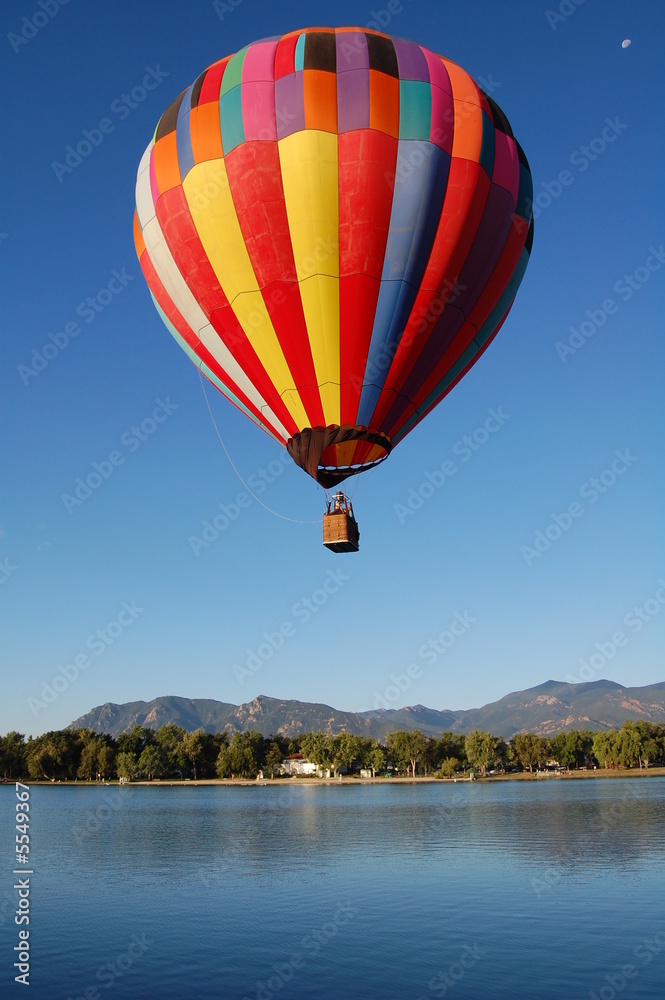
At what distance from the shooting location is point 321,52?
19641 mm

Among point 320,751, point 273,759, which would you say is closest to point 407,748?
point 320,751

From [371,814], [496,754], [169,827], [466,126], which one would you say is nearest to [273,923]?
[466,126]

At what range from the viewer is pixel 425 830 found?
147ft

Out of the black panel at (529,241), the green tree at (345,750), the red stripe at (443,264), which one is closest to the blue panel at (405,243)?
the red stripe at (443,264)

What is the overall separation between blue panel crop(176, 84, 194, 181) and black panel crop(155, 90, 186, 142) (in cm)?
23

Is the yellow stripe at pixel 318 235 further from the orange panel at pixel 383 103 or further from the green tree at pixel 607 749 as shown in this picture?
the green tree at pixel 607 749

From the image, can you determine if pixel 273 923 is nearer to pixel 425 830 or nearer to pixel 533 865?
pixel 533 865

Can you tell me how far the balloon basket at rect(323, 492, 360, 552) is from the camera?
770 inches

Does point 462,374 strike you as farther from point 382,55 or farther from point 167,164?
point 167,164

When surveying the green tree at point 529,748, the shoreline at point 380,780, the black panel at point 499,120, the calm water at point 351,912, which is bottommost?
the shoreline at point 380,780

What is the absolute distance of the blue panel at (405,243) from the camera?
19.2 meters

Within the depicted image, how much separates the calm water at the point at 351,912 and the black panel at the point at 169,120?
20.0 meters

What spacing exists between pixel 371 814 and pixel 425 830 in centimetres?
1381

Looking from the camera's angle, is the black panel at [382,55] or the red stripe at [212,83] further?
the red stripe at [212,83]
